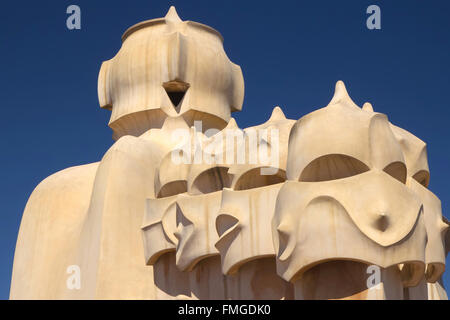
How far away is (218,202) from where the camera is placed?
35.9 feet

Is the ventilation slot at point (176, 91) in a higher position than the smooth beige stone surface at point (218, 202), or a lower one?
higher

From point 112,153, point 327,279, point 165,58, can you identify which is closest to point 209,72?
point 165,58

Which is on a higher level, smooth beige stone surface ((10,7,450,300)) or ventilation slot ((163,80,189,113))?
ventilation slot ((163,80,189,113))

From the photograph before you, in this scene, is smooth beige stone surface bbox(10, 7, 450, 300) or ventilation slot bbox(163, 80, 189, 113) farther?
ventilation slot bbox(163, 80, 189, 113)

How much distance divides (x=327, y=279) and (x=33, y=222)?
21.2 feet

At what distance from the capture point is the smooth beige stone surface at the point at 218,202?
368 inches

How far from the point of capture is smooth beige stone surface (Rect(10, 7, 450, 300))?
935 cm

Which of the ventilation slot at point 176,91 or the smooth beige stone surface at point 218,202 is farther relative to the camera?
the ventilation slot at point 176,91

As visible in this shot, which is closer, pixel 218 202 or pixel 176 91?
pixel 218 202

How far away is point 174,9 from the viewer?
15734 mm

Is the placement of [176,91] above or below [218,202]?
above
